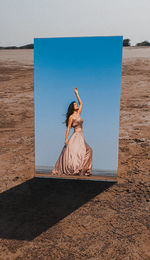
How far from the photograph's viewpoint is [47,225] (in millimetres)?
5125

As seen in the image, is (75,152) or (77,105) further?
(75,152)

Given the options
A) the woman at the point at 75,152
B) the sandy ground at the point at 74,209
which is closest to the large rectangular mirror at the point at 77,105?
the woman at the point at 75,152

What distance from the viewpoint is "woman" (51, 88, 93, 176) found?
20.1 feet

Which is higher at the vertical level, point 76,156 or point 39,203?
point 76,156

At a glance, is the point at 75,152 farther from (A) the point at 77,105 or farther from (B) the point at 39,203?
(B) the point at 39,203

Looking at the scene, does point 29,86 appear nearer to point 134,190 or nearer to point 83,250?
point 134,190

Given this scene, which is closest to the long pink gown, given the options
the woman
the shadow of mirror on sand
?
the woman

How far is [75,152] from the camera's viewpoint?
20.6 feet

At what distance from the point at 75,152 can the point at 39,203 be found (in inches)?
58.6

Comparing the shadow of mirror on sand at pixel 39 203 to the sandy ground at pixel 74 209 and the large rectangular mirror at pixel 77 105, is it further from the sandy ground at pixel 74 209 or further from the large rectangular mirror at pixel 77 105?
the large rectangular mirror at pixel 77 105

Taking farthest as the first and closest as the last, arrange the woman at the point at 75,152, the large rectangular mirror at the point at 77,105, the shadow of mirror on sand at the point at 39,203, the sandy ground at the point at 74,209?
the woman at the point at 75,152 → the large rectangular mirror at the point at 77,105 → the shadow of mirror on sand at the point at 39,203 → the sandy ground at the point at 74,209

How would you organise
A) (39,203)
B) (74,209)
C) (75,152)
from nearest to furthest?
(74,209) < (39,203) < (75,152)

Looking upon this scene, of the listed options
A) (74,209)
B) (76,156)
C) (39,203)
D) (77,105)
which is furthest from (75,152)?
(39,203)

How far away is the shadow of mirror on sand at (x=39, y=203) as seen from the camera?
16.6ft
